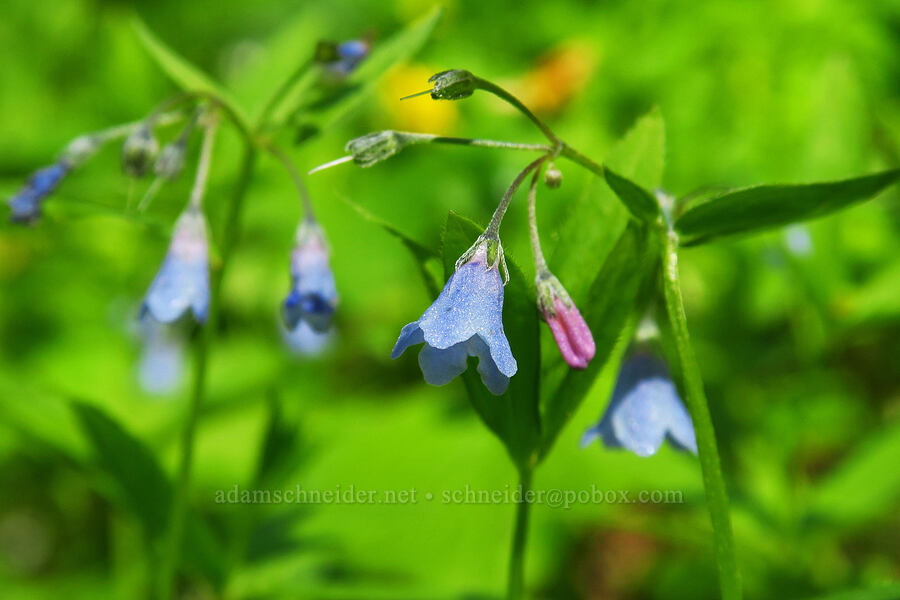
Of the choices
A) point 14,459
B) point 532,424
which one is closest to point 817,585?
point 532,424

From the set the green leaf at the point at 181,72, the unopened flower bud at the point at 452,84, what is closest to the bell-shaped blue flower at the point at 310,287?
the green leaf at the point at 181,72

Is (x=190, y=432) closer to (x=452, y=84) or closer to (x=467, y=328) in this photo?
(x=467, y=328)

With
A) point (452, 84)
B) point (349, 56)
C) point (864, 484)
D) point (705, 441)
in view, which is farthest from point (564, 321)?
point (864, 484)

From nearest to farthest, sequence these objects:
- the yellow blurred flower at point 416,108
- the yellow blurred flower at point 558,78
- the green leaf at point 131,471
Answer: the green leaf at point 131,471 → the yellow blurred flower at point 558,78 → the yellow blurred flower at point 416,108

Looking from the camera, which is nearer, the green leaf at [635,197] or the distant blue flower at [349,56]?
the green leaf at [635,197]

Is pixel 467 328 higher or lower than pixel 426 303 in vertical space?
lower

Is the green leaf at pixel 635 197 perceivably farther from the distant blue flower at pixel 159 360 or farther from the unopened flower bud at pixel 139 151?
the distant blue flower at pixel 159 360
